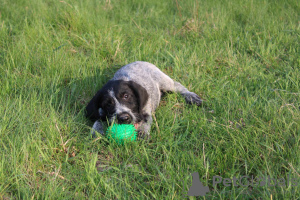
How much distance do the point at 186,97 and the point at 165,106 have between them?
35 centimetres

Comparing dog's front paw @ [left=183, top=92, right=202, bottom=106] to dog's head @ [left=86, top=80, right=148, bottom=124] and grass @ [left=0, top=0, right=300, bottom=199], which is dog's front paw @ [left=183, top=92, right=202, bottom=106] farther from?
dog's head @ [left=86, top=80, right=148, bottom=124]

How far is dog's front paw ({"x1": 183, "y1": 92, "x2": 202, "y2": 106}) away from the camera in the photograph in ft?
13.8

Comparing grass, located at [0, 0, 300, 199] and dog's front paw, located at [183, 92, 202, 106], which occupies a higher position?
grass, located at [0, 0, 300, 199]

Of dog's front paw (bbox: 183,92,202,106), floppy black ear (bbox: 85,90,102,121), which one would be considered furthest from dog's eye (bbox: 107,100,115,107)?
dog's front paw (bbox: 183,92,202,106)

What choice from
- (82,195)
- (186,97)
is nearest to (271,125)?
(186,97)

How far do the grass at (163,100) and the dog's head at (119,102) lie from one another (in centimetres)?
23

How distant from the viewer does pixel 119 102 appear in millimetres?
3748

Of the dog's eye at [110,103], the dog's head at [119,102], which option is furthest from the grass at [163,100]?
the dog's eye at [110,103]

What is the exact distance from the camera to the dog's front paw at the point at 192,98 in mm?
4215

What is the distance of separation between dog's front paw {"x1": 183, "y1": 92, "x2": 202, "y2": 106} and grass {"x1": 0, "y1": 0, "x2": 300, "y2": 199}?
0.10 meters

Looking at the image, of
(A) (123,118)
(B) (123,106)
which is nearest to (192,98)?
(B) (123,106)

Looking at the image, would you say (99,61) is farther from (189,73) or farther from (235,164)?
(235,164)

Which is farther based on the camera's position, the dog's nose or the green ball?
the dog's nose

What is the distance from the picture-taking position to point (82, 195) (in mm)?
2666
